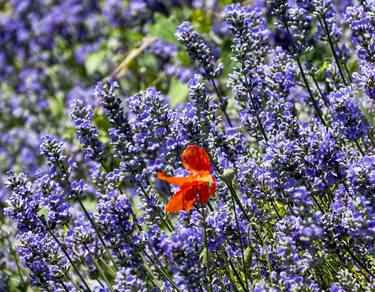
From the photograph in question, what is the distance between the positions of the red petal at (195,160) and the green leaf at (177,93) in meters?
2.88

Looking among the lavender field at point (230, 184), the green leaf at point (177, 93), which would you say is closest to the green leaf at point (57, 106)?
the green leaf at point (177, 93)

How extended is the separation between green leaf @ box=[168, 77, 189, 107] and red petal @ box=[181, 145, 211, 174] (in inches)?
113

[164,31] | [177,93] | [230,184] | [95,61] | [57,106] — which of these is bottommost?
[230,184]

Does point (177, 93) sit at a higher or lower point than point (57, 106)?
lower

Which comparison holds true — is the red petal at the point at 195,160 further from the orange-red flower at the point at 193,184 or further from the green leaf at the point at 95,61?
the green leaf at the point at 95,61

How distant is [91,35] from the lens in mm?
10109

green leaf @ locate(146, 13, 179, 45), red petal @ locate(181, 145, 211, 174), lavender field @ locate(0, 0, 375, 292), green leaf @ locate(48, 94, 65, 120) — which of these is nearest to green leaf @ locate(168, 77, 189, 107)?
green leaf @ locate(146, 13, 179, 45)

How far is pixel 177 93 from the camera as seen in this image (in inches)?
228

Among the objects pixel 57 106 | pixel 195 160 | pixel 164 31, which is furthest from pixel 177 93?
pixel 57 106

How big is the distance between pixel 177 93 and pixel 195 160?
3040 mm

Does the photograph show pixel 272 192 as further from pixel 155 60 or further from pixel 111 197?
pixel 155 60

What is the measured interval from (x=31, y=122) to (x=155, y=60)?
1971 mm

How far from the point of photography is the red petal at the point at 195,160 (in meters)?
2.78

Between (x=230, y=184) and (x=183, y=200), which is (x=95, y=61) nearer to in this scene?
(x=230, y=184)
